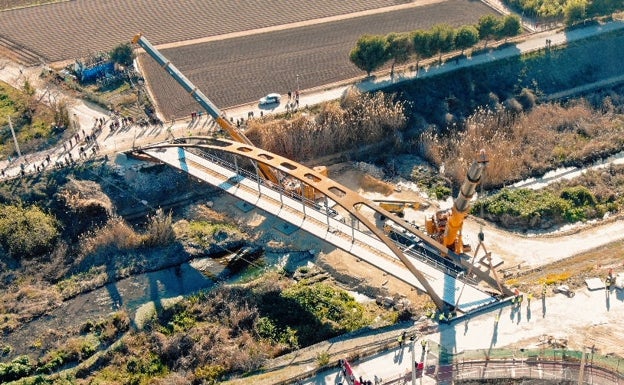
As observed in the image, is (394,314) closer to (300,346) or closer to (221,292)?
(300,346)

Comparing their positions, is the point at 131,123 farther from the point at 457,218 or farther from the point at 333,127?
the point at 457,218

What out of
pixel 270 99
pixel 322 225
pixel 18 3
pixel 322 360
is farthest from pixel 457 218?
pixel 18 3

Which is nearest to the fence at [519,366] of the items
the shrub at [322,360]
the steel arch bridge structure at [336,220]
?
the shrub at [322,360]

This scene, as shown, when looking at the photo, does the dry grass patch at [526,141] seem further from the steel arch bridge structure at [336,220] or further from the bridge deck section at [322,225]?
the bridge deck section at [322,225]

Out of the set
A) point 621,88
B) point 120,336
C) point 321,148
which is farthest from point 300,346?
point 621,88

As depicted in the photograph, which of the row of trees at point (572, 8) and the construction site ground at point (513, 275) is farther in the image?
the row of trees at point (572, 8)
